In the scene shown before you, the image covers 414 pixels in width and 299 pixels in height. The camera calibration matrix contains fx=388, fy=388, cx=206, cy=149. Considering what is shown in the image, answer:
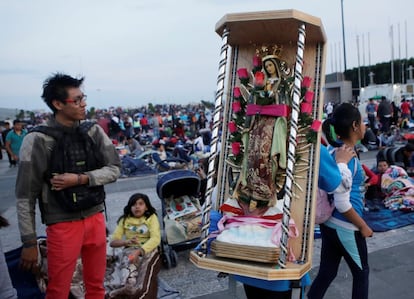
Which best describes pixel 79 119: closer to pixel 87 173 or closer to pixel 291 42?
pixel 87 173

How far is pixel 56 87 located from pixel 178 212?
2953mm

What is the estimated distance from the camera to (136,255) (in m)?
4.02

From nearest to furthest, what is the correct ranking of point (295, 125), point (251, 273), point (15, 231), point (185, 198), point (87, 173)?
point (251, 273)
point (295, 125)
point (87, 173)
point (185, 198)
point (15, 231)

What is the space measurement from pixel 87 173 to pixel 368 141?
11564 mm

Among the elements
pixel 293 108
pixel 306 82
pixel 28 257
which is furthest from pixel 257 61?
pixel 28 257

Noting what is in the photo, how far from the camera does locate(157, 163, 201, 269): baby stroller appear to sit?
193 inches

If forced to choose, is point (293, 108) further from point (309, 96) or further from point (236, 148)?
point (236, 148)

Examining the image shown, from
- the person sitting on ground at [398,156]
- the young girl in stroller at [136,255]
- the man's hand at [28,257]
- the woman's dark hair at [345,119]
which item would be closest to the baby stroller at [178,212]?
the young girl in stroller at [136,255]

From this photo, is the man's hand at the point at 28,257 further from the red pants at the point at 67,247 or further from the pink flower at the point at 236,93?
the pink flower at the point at 236,93

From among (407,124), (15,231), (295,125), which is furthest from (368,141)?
(295,125)

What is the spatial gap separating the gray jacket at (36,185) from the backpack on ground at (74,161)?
4 cm

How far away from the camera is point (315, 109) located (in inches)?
100

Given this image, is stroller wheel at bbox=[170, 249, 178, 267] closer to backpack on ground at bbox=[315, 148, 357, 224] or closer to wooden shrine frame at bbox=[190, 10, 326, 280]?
wooden shrine frame at bbox=[190, 10, 326, 280]

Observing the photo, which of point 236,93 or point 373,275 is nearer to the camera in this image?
point 236,93
